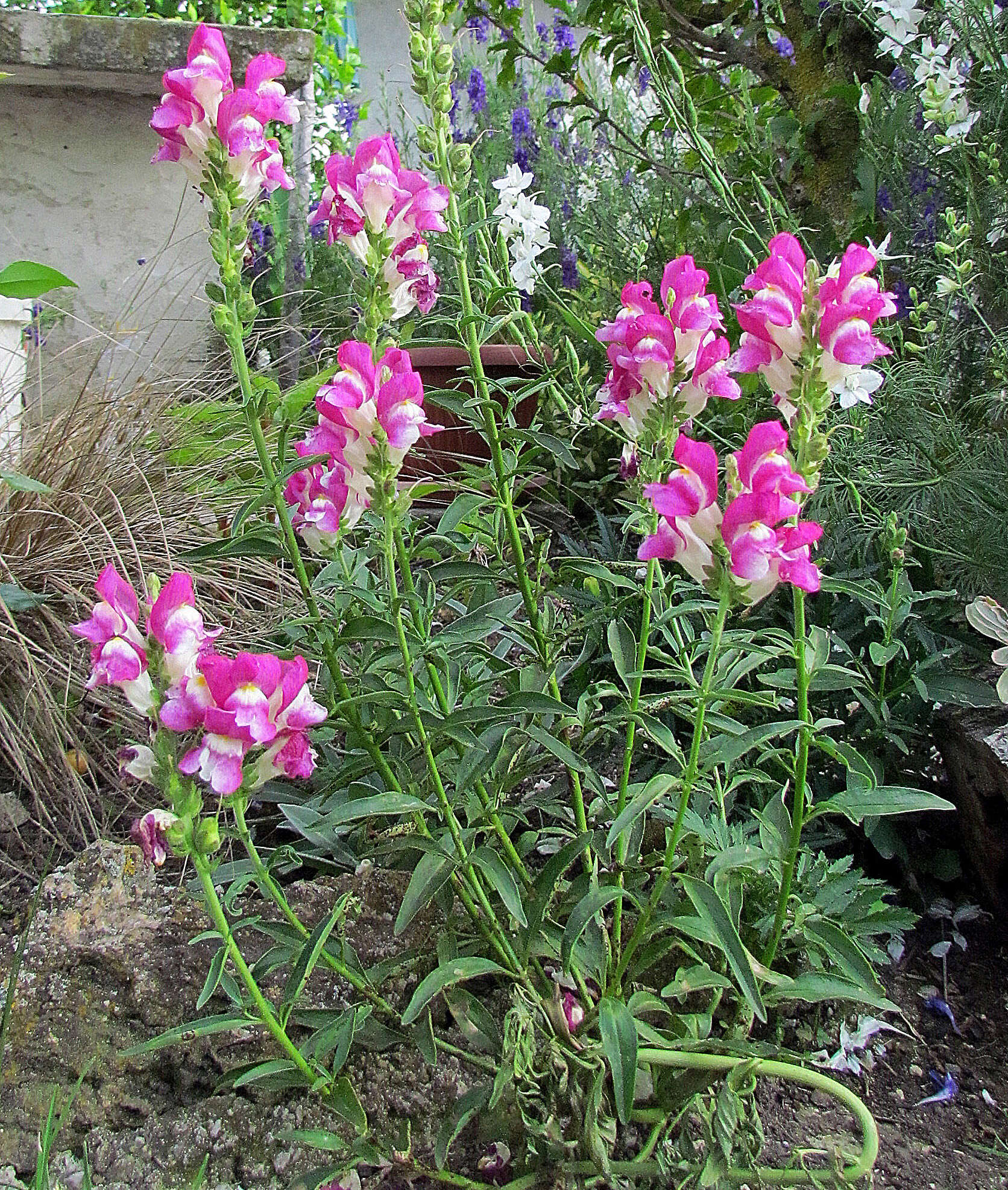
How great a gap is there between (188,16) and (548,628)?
455 centimetres

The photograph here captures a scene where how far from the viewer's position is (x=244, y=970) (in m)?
1.04

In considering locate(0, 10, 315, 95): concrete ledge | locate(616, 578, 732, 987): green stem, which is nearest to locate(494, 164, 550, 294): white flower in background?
locate(616, 578, 732, 987): green stem

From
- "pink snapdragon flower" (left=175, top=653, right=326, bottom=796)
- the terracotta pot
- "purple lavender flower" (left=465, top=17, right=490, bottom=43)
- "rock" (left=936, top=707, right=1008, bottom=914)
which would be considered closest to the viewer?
"pink snapdragon flower" (left=175, top=653, right=326, bottom=796)

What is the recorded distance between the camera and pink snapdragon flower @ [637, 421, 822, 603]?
38.8 inches

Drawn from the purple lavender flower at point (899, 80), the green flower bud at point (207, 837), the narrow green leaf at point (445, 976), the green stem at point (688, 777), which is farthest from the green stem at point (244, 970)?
the purple lavender flower at point (899, 80)

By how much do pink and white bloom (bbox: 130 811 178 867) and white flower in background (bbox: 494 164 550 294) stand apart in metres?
1.22

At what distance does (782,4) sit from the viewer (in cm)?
270

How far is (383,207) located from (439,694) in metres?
0.58

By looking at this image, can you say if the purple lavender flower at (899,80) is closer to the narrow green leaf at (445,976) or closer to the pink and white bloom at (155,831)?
the narrow green leaf at (445,976)

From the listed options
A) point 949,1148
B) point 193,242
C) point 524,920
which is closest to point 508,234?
point 524,920

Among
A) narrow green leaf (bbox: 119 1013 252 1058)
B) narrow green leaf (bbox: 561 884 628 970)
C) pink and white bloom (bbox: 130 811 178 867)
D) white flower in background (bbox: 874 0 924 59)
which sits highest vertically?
white flower in background (bbox: 874 0 924 59)

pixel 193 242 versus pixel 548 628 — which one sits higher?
pixel 548 628

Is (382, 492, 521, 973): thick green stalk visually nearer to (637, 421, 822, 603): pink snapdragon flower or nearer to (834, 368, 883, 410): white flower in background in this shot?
(637, 421, 822, 603): pink snapdragon flower

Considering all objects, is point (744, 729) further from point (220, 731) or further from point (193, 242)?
point (193, 242)
